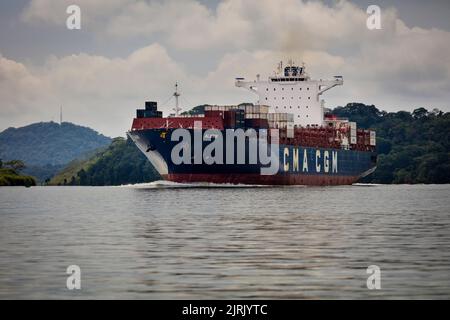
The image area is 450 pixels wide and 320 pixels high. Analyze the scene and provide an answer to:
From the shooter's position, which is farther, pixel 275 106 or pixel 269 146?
pixel 275 106

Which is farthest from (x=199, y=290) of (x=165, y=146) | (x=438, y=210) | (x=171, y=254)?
(x=165, y=146)

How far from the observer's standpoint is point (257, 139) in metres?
104

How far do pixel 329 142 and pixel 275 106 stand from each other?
819 centimetres

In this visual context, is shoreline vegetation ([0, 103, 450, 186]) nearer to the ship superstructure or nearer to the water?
the ship superstructure

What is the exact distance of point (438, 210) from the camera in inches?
2416

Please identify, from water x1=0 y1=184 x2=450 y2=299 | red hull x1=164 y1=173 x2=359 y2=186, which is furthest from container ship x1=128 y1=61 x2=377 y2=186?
water x1=0 y1=184 x2=450 y2=299

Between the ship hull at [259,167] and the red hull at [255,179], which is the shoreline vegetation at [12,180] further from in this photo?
the red hull at [255,179]

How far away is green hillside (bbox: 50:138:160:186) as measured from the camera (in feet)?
569

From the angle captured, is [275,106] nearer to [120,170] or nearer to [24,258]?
[120,170]

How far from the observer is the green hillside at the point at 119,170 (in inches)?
6826

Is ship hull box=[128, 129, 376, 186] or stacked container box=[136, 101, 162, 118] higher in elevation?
stacked container box=[136, 101, 162, 118]

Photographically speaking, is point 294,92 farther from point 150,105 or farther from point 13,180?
point 13,180


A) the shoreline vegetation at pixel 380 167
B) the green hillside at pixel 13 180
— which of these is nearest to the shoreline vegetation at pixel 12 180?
the green hillside at pixel 13 180

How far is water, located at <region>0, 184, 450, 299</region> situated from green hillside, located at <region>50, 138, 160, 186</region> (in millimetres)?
115592
